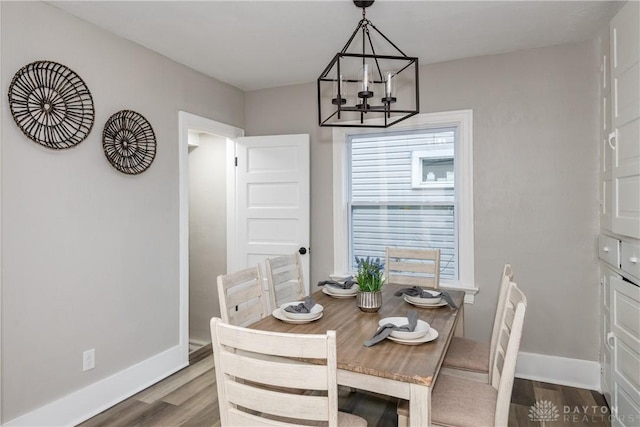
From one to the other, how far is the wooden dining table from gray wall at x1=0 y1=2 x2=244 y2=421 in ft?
4.52

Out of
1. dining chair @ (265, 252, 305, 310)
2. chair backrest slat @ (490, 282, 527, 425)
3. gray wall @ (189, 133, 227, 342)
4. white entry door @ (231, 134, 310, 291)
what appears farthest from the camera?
gray wall @ (189, 133, 227, 342)

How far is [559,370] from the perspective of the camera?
2885 millimetres

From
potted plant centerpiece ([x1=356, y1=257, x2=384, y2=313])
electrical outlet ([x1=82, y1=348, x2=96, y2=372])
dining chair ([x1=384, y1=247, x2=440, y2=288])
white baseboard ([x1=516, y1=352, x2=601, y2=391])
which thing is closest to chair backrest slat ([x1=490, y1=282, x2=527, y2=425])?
potted plant centerpiece ([x1=356, y1=257, x2=384, y2=313])

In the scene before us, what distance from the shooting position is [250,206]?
3869 millimetres

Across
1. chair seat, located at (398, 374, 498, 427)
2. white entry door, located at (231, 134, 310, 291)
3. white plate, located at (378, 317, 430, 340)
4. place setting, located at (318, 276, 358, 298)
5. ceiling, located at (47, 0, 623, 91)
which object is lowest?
chair seat, located at (398, 374, 498, 427)

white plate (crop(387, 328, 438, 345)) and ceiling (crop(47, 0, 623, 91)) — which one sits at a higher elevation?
ceiling (crop(47, 0, 623, 91))

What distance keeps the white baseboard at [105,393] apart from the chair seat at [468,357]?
2.22 meters

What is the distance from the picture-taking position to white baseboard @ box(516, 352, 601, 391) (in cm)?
279

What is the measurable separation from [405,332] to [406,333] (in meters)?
0.01

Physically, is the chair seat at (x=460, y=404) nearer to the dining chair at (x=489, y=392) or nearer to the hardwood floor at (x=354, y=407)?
the dining chair at (x=489, y=392)

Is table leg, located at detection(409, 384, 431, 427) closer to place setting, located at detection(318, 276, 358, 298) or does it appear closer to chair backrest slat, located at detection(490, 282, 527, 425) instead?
chair backrest slat, located at detection(490, 282, 527, 425)

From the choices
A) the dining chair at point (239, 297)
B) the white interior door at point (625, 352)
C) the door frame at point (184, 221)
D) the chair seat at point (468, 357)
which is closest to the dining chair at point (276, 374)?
the dining chair at point (239, 297)

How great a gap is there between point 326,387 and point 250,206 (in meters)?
2.89

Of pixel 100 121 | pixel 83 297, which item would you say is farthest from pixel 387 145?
pixel 83 297
